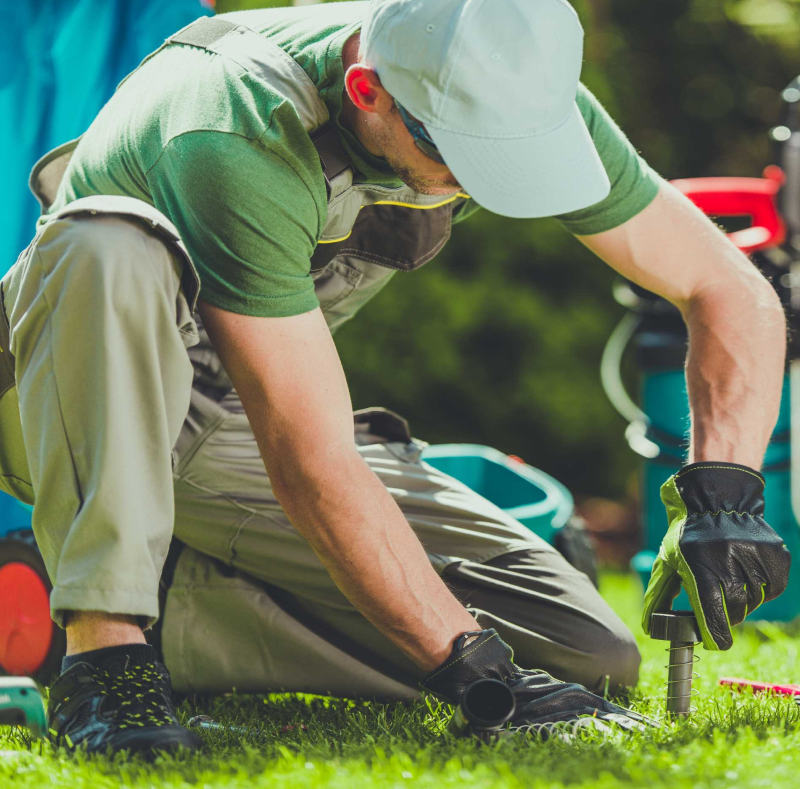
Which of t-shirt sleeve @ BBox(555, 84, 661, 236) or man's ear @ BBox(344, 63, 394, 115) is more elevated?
man's ear @ BBox(344, 63, 394, 115)

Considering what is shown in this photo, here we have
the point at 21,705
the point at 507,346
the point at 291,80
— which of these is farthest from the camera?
the point at 507,346

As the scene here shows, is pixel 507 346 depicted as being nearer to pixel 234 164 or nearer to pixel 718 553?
pixel 718 553

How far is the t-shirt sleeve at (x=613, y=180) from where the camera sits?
80.2 inches

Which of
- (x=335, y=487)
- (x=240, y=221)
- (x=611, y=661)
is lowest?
(x=611, y=661)

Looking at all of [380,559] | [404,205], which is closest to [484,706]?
[380,559]

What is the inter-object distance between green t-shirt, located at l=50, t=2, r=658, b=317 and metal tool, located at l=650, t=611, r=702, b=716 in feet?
2.50

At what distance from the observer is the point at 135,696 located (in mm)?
1392

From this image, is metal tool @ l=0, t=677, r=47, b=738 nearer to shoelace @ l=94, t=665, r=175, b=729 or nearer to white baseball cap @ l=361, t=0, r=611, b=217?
shoelace @ l=94, t=665, r=175, b=729

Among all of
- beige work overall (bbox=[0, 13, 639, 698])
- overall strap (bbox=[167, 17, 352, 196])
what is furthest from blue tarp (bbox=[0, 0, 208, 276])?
overall strap (bbox=[167, 17, 352, 196])

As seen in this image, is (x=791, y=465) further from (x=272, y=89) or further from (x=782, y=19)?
(x=782, y=19)

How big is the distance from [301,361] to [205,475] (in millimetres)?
630

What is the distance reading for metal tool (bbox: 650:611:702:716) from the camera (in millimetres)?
1637

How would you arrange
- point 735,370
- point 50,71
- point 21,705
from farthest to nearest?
point 50,71 → point 735,370 → point 21,705

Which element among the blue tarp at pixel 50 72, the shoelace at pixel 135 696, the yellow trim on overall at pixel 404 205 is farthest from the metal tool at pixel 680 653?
the blue tarp at pixel 50 72
